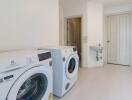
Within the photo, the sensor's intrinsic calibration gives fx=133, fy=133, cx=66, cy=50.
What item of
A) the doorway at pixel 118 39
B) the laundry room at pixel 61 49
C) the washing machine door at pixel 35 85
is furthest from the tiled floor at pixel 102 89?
the doorway at pixel 118 39

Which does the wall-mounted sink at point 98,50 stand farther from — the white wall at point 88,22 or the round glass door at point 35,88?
the round glass door at point 35,88

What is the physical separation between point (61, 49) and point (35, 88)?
848mm

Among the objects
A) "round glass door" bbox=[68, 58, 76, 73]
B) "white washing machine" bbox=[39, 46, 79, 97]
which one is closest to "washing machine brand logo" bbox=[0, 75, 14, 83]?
"white washing machine" bbox=[39, 46, 79, 97]

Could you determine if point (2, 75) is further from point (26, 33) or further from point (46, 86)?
point (26, 33)

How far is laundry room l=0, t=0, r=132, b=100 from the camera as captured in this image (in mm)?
1559

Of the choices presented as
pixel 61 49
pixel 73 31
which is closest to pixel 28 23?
pixel 61 49

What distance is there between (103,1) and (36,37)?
2.92 m

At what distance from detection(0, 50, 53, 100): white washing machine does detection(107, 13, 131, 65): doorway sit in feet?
13.1

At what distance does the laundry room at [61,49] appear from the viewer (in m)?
1.56

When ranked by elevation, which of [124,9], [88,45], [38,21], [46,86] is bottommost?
[46,86]

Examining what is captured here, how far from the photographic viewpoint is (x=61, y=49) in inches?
94.0

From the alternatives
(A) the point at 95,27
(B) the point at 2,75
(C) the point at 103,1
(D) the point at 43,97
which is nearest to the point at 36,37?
(D) the point at 43,97

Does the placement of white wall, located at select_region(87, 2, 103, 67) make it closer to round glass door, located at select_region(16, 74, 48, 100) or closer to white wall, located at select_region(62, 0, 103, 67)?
white wall, located at select_region(62, 0, 103, 67)

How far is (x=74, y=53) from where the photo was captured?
9.36 ft
